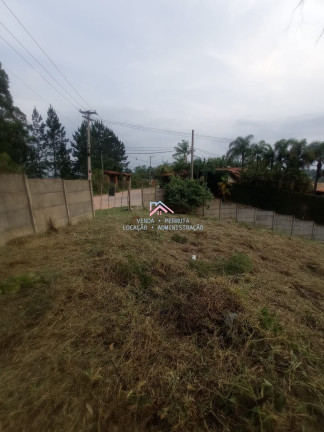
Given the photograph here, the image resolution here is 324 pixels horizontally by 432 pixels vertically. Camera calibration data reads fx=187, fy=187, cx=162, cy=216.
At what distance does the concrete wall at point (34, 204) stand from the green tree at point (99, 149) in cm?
2230

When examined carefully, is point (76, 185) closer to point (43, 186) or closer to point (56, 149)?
point (43, 186)

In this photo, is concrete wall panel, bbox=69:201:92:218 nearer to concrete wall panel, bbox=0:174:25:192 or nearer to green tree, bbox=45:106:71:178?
concrete wall panel, bbox=0:174:25:192

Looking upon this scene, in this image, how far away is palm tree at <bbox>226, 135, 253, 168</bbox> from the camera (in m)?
16.2

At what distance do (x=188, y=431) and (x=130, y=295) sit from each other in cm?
128

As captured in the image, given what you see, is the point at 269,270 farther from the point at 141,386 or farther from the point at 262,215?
the point at 262,215

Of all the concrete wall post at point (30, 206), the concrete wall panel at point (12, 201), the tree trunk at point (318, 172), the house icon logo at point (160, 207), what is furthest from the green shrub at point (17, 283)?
the tree trunk at point (318, 172)

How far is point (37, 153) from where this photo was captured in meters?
22.5

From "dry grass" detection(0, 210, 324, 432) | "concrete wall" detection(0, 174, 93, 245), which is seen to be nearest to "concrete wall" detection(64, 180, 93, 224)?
"concrete wall" detection(0, 174, 93, 245)

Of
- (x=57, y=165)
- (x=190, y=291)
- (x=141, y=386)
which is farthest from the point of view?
(x=57, y=165)

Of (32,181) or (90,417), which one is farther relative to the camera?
(32,181)

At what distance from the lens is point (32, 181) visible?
4.37 metres

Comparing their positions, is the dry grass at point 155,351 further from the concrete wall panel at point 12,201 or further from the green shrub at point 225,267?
the concrete wall panel at point 12,201

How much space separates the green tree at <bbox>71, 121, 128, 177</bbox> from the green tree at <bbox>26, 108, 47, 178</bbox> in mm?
3678

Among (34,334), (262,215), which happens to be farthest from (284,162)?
(34,334)
